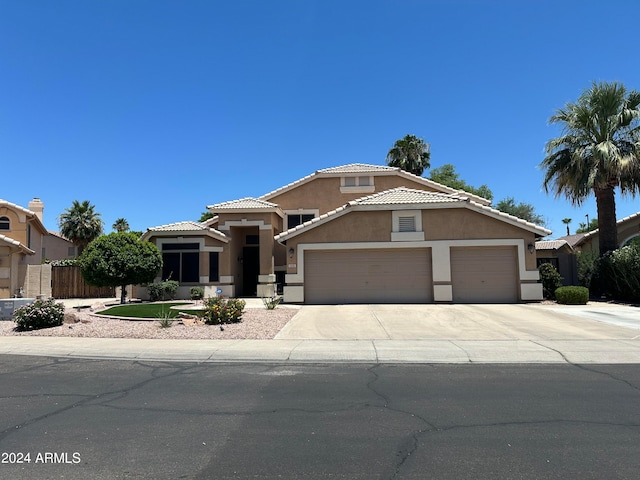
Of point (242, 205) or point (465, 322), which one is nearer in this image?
point (465, 322)

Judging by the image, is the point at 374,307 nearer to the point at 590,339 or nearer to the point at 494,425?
the point at 590,339

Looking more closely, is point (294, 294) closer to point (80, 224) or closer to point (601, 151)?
point (601, 151)

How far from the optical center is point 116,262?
20203 millimetres

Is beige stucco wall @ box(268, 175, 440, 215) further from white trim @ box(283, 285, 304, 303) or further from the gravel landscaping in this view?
the gravel landscaping

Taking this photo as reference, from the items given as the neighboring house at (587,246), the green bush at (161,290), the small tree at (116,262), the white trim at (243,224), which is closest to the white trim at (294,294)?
the white trim at (243,224)

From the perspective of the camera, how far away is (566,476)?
4.15 meters

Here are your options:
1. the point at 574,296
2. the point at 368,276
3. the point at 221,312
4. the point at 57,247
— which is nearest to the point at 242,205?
the point at 368,276

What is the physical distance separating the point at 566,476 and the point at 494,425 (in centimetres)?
140

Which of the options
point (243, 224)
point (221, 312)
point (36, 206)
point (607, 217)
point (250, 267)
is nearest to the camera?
point (221, 312)

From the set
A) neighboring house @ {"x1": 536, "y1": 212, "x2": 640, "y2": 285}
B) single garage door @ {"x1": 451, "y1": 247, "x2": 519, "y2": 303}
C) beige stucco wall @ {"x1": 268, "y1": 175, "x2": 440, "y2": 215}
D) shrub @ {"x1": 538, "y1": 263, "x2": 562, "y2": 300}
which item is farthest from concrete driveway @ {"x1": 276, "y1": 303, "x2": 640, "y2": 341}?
beige stucco wall @ {"x1": 268, "y1": 175, "x2": 440, "y2": 215}

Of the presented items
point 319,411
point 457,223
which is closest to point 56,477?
point 319,411

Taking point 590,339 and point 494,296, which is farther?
point 494,296

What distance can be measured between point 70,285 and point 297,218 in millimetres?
14249

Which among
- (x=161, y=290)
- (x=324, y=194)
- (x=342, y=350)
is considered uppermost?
(x=324, y=194)
